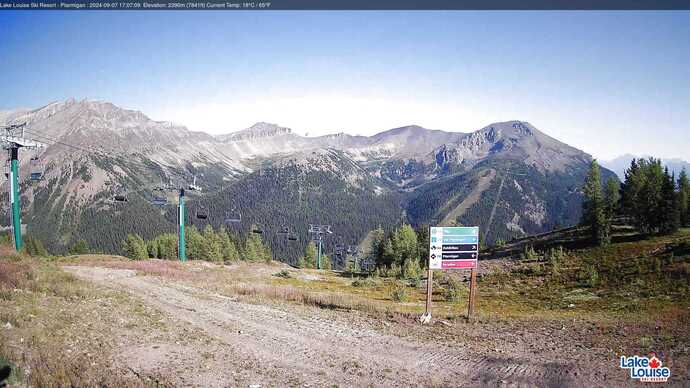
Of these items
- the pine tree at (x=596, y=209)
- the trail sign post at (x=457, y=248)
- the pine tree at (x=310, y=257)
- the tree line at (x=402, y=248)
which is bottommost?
the pine tree at (x=310, y=257)

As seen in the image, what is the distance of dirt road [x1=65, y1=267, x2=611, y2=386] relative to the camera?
12406mm

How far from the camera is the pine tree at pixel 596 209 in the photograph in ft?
216

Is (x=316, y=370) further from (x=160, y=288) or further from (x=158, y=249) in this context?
(x=158, y=249)

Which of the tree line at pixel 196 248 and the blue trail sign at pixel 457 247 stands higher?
the blue trail sign at pixel 457 247

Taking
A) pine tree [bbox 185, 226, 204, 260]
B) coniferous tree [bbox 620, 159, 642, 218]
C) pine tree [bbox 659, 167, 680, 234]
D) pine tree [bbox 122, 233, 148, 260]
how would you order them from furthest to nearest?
pine tree [bbox 185, 226, 204, 260] → pine tree [bbox 122, 233, 148, 260] → coniferous tree [bbox 620, 159, 642, 218] → pine tree [bbox 659, 167, 680, 234]

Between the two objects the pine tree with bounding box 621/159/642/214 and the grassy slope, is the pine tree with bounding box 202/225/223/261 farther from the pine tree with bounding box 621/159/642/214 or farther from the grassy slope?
the pine tree with bounding box 621/159/642/214

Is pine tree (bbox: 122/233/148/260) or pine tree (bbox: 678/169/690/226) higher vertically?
pine tree (bbox: 678/169/690/226)

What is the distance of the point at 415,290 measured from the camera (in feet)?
162

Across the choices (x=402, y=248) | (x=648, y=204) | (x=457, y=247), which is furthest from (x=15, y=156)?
(x=648, y=204)

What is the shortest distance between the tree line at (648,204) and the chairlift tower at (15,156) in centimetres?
7984

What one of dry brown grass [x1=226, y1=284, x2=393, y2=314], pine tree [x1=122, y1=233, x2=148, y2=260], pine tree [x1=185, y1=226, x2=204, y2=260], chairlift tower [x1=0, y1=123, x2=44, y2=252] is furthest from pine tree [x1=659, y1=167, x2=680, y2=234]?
pine tree [x1=122, y1=233, x2=148, y2=260]

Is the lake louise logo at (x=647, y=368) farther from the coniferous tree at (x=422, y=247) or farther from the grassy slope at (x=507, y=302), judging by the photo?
the coniferous tree at (x=422, y=247)

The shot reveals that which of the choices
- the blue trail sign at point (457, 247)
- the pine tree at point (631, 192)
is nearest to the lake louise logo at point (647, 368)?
the blue trail sign at point (457, 247)

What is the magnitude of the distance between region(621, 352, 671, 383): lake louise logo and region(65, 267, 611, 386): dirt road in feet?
5.81
